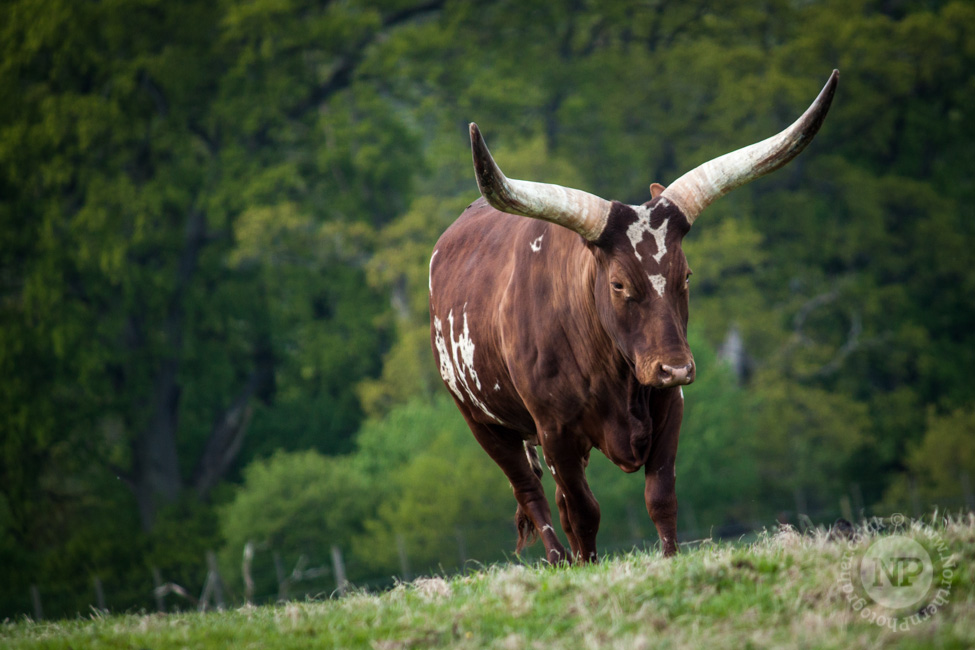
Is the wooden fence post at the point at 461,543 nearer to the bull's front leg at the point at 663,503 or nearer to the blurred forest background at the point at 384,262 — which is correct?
the blurred forest background at the point at 384,262

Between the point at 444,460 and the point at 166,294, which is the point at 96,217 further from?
the point at 444,460

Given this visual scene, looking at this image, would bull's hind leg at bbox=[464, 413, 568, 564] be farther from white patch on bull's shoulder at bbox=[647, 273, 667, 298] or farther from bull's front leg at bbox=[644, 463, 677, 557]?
white patch on bull's shoulder at bbox=[647, 273, 667, 298]

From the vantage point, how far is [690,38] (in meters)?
41.9

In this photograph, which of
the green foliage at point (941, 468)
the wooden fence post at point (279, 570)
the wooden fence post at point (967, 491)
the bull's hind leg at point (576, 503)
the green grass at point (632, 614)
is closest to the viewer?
the green grass at point (632, 614)

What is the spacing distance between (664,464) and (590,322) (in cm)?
84

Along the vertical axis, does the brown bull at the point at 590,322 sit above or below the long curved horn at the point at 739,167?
below

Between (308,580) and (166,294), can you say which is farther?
(166,294)

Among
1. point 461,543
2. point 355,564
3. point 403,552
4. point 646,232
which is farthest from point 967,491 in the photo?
point 646,232

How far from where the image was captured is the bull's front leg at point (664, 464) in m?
5.92

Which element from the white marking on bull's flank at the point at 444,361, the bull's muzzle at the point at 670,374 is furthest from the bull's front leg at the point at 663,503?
the white marking on bull's flank at the point at 444,361

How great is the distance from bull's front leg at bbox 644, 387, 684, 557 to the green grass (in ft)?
1.31

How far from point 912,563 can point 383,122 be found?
3579 centimetres

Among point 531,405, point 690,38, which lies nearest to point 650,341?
point 531,405

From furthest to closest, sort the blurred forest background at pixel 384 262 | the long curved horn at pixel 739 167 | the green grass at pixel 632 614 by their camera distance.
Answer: the blurred forest background at pixel 384 262 < the long curved horn at pixel 739 167 < the green grass at pixel 632 614
